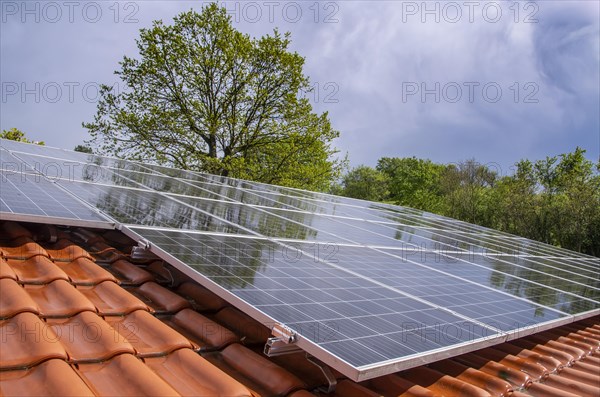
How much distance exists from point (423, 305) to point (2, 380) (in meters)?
3.31

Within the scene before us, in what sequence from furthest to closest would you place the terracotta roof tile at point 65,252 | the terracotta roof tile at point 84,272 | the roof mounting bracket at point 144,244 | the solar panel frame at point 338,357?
1. the terracotta roof tile at point 65,252
2. the roof mounting bracket at point 144,244
3. the terracotta roof tile at point 84,272
4. the solar panel frame at point 338,357

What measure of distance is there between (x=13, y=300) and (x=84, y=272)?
1.08 m

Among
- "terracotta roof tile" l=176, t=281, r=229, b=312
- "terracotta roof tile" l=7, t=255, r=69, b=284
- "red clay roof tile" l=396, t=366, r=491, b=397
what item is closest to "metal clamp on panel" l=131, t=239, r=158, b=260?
"terracotta roof tile" l=176, t=281, r=229, b=312

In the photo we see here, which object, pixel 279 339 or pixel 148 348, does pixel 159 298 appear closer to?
pixel 148 348

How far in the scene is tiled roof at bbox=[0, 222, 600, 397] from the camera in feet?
8.98

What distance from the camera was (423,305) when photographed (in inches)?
163

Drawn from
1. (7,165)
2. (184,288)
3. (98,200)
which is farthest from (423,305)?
(7,165)

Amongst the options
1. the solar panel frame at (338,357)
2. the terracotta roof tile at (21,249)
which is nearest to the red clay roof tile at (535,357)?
the solar panel frame at (338,357)

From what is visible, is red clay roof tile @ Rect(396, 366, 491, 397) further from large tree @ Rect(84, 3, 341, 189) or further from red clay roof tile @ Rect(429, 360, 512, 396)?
large tree @ Rect(84, 3, 341, 189)

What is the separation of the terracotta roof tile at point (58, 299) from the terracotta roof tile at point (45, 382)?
2.90ft

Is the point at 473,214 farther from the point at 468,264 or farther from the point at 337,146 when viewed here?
the point at 468,264

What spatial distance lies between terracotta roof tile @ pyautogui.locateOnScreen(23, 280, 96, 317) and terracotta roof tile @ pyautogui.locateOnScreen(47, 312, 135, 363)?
9 centimetres

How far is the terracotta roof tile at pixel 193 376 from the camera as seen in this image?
275cm

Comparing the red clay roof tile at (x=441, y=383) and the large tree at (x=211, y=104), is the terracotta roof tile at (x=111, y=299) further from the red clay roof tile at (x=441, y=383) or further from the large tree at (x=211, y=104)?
the large tree at (x=211, y=104)
